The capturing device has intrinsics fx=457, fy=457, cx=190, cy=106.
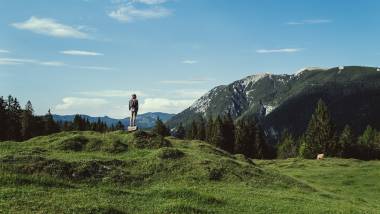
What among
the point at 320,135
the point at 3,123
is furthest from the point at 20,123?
the point at 320,135

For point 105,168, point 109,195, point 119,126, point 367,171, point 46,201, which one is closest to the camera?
point 46,201

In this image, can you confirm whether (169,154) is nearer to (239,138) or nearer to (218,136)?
(239,138)

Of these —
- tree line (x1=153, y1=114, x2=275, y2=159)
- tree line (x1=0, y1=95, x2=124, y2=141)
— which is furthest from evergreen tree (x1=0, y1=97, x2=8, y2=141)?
tree line (x1=153, y1=114, x2=275, y2=159)

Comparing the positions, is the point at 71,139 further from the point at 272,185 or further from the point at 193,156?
the point at 272,185

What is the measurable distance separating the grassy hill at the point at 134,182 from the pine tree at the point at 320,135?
9881 cm

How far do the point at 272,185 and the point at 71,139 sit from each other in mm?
17652

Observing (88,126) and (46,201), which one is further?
(88,126)

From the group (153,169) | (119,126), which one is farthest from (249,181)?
(119,126)

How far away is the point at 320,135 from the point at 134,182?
368ft

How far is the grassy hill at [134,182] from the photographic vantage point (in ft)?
78.5

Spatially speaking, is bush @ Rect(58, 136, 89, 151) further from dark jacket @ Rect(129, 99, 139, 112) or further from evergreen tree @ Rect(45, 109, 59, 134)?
evergreen tree @ Rect(45, 109, 59, 134)

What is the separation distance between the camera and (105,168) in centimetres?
3164

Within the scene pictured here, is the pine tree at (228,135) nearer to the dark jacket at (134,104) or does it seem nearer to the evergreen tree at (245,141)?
the evergreen tree at (245,141)

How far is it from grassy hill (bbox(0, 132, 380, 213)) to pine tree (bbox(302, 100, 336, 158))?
9881 centimetres
